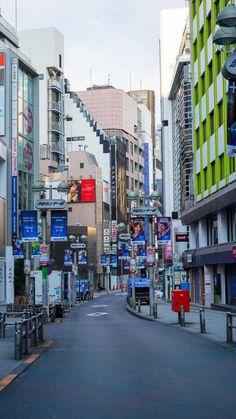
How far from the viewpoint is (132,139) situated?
536 ft

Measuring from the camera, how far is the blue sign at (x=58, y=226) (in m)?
32.8

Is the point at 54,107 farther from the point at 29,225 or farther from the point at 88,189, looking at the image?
the point at 29,225

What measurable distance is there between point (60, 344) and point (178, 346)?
3688mm

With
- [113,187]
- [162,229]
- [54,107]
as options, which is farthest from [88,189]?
[162,229]

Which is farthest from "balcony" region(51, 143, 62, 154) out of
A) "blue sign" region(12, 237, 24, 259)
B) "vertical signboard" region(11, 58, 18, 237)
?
"blue sign" region(12, 237, 24, 259)

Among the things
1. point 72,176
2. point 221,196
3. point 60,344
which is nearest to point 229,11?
point 60,344

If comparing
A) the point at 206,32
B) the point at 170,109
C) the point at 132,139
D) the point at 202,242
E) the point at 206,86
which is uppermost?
the point at 132,139

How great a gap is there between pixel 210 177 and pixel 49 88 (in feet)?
250

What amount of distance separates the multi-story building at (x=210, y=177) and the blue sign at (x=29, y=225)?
11.6 m

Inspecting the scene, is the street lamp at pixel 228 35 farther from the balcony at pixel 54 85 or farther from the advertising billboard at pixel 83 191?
the advertising billboard at pixel 83 191

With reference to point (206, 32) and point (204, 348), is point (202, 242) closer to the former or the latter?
point (206, 32)

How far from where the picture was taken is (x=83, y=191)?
125688mm

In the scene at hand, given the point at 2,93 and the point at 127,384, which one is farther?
the point at 2,93

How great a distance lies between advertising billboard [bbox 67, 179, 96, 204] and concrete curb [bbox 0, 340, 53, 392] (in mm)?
106294
